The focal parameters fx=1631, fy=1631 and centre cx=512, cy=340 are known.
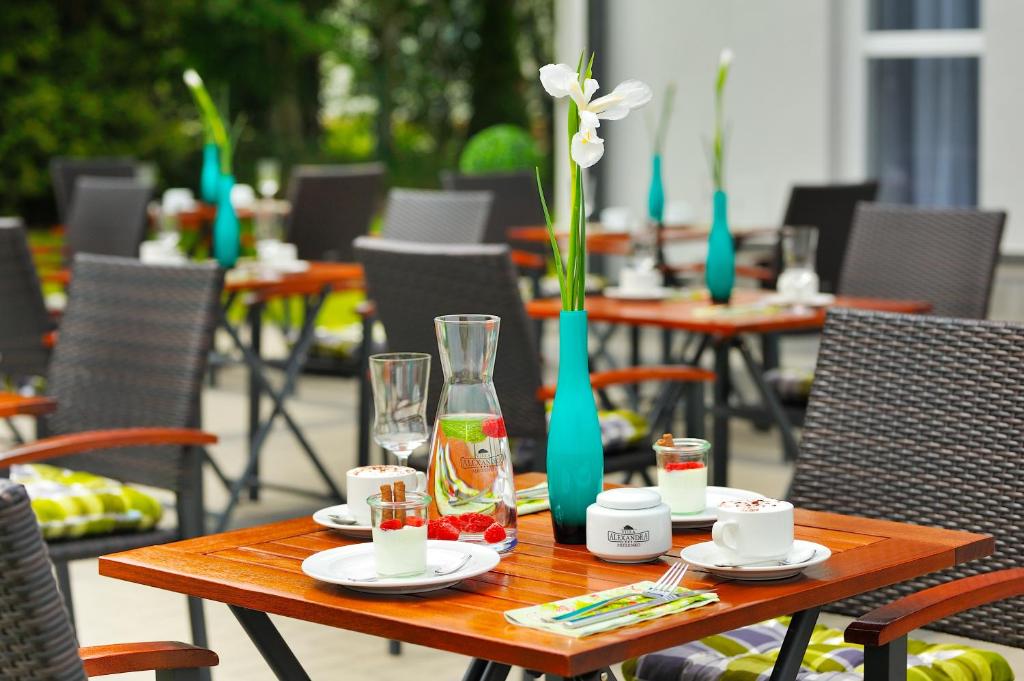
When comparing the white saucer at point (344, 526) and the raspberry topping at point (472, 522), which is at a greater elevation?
the raspberry topping at point (472, 522)

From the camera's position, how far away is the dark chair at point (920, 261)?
15.9 feet

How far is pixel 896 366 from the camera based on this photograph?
2643 mm

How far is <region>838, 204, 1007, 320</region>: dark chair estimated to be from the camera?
4.86m

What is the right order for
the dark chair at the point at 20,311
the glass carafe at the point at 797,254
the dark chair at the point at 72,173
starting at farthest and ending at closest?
the dark chair at the point at 72,173 → the dark chair at the point at 20,311 → the glass carafe at the point at 797,254

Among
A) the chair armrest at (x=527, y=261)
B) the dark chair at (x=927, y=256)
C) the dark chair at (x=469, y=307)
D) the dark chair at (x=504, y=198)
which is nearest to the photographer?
the dark chair at (x=469, y=307)

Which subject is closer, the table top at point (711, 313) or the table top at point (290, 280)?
the table top at point (711, 313)

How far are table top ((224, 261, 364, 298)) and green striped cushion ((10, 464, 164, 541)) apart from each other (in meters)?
1.84

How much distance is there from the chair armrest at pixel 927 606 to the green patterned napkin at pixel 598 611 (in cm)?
27

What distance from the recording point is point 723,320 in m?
4.28


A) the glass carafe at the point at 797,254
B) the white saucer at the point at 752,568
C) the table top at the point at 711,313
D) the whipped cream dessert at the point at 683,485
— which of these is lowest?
the white saucer at the point at 752,568

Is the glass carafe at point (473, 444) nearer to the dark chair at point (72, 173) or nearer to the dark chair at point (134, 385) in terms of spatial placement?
the dark chair at point (134, 385)

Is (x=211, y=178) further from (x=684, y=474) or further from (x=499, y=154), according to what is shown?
(x=499, y=154)

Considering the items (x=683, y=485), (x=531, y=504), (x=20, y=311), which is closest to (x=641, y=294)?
(x=20, y=311)

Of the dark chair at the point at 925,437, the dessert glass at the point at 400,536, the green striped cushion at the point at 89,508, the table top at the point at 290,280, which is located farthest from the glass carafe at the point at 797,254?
the dessert glass at the point at 400,536
